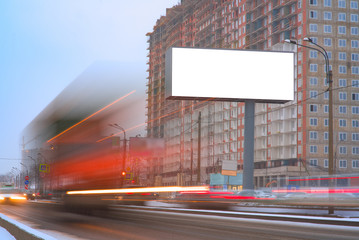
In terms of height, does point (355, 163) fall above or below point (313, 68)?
below

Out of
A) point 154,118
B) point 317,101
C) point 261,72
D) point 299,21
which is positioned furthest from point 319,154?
point 154,118

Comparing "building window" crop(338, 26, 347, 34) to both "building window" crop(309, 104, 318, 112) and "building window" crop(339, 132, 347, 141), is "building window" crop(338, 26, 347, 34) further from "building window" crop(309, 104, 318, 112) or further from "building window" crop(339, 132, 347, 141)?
"building window" crop(339, 132, 347, 141)

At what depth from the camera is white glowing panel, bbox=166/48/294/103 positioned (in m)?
47.7

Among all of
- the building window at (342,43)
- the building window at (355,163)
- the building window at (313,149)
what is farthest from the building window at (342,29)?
the building window at (355,163)

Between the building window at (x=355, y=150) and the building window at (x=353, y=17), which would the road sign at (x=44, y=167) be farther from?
the building window at (x=353, y=17)

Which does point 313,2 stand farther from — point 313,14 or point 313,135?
point 313,135

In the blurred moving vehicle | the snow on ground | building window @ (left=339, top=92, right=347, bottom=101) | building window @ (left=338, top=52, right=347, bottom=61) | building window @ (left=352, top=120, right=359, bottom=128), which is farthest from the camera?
building window @ (left=338, top=52, right=347, bottom=61)

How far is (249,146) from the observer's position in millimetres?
48469

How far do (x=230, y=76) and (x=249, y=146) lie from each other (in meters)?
6.00

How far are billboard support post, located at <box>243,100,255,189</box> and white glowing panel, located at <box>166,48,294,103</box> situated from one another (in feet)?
2.86

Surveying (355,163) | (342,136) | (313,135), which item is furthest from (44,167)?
(355,163)

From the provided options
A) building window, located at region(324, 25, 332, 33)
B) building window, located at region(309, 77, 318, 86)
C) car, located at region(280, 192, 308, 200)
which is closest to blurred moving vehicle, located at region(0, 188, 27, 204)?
car, located at region(280, 192, 308, 200)

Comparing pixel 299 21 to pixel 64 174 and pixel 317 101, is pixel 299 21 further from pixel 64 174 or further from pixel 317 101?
pixel 64 174

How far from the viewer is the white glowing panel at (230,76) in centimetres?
4769
